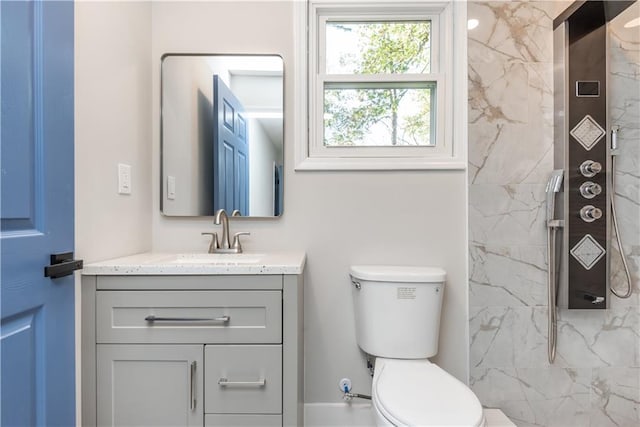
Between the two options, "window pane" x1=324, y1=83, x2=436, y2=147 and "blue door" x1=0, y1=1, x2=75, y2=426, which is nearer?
"blue door" x1=0, y1=1, x2=75, y2=426

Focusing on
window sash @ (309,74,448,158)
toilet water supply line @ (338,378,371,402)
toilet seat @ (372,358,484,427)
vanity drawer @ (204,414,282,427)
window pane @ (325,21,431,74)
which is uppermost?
window pane @ (325,21,431,74)

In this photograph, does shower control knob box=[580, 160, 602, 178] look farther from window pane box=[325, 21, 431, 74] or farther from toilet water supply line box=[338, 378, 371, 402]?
toilet water supply line box=[338, 378, 371, 402]

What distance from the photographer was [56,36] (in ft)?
3.06

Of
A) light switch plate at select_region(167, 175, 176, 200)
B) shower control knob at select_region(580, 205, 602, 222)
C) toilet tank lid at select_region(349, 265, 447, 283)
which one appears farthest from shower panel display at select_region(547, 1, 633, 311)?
light switch plate at select_region(167, 175, 176, 200)

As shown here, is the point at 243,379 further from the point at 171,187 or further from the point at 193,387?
the point at 171,187

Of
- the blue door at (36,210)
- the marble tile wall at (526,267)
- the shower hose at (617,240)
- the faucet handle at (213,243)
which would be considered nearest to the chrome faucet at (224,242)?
the faucet handle at (213,243)

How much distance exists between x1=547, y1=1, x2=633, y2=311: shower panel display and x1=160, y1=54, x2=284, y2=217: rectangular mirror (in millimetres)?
1313

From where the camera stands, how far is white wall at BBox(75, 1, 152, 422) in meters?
1.13

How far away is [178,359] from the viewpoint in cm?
112

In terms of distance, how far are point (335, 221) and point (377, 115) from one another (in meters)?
0.57

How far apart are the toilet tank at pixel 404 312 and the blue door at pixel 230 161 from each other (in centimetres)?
73

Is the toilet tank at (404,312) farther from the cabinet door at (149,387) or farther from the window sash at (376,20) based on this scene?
the window sash at (376,20)

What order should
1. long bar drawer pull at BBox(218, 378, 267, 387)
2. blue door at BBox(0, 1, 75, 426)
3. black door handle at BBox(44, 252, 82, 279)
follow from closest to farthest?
blue door at BBox(0, 1, 75, 426) → black door handle at BBox(44, 252, 82, 279) → long bar drawer pull at BBox(218, 378, 267, 387)

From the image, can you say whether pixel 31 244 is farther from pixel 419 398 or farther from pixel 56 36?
pixel 419 398
